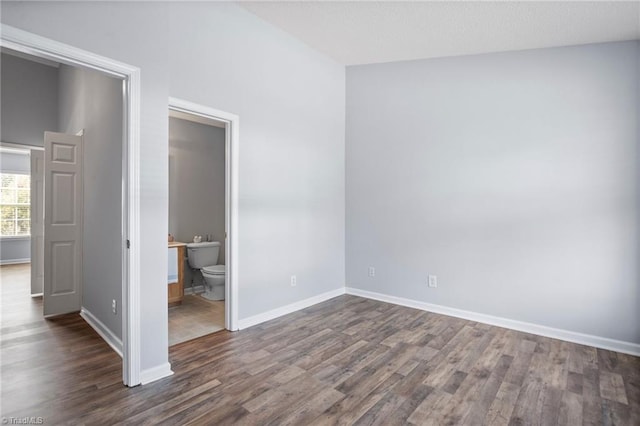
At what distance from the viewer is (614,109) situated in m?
2.97

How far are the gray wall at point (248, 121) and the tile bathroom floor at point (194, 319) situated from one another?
41 cm

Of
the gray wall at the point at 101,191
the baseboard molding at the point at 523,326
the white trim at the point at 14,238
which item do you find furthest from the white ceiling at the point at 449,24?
the white trim at the point at 14,238

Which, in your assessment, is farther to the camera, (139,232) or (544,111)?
(544,111)

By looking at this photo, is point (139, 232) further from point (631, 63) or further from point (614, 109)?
point (631, 63)

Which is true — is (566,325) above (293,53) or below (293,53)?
below

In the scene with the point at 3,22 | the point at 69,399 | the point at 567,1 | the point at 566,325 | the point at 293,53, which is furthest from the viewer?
the point at 293,53

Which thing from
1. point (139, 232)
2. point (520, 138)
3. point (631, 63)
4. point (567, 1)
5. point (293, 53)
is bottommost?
point (139, 232)

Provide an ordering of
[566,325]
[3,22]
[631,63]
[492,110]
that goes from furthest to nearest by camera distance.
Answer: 1. [492,110]
2. [566,325]
3. [631,63]
4. [3,22]

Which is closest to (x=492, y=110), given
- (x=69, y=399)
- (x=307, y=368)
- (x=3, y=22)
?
(x=307, y=368)

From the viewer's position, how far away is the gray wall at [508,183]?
298cm

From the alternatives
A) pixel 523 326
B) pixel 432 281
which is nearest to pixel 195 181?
pixel 432 281

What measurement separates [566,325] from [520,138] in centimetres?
187

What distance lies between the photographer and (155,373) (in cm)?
236

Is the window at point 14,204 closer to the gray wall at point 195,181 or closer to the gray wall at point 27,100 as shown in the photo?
the gray wall at point 27,100
